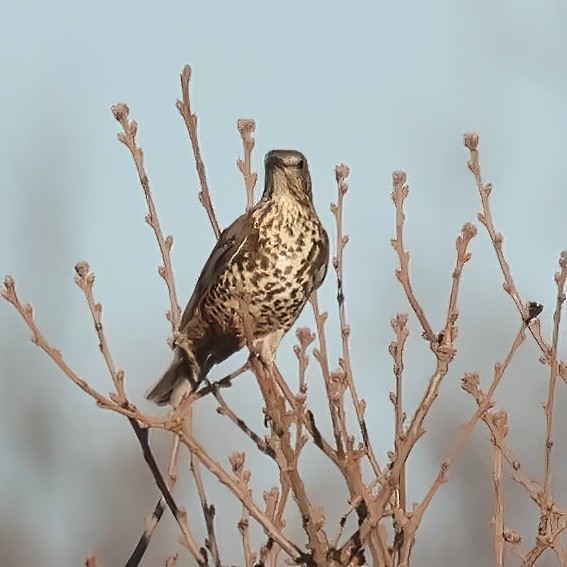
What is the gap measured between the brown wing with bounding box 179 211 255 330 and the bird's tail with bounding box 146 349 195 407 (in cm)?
12

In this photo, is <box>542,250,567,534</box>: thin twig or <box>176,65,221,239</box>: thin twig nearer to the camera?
<box>542,250,567,534</box>: thin twig

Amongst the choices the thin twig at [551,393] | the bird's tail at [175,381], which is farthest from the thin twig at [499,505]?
the bird's tail at [175,381]

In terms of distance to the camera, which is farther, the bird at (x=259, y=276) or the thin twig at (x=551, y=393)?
the bird at (x=259, y=276)

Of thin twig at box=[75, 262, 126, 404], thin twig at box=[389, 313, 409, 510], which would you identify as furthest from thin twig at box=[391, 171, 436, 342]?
thin twig at box=[75, 262, 126, 404]

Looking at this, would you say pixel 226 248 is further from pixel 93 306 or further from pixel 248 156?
pixel 93 306

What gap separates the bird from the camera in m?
4.27

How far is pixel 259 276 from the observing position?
4.29 meters

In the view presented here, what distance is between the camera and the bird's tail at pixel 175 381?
Result: 437 cm

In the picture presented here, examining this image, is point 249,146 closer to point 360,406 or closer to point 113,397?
point 360,406

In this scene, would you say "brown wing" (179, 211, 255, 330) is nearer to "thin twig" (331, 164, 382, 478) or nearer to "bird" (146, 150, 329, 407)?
"bird" (146, 150, 329, 407)

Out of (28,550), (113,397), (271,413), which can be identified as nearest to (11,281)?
(113,397)

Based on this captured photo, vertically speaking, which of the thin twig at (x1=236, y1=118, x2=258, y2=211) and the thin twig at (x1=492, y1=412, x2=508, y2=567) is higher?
the thin twig at (x1=236, y1=118, x2=258, y2=211)

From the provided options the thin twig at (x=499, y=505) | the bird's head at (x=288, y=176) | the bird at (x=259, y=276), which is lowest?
the thin twig at (x=499, y=505)

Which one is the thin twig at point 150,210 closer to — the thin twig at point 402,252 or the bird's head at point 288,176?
the thin twig at point 402,252
